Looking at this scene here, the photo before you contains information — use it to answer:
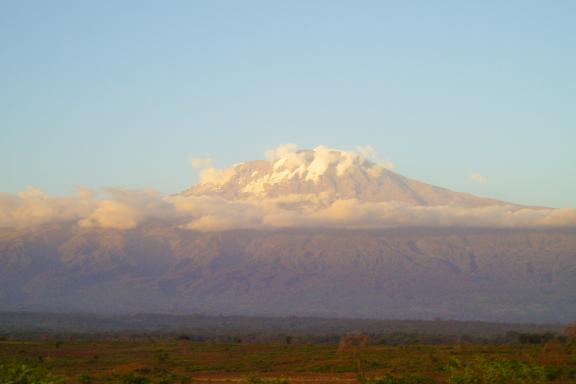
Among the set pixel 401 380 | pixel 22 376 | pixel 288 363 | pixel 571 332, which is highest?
pixel 22 376

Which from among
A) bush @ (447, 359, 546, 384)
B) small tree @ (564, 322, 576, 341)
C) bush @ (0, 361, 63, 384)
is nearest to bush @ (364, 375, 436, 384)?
bush @ (447, 359, 546, 384)

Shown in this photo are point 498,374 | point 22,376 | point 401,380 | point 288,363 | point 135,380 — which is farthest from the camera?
point 288,363

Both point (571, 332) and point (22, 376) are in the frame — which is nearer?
point (22, 376)

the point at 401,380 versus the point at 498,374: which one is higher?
the point at 498,374

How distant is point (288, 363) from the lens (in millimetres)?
47469

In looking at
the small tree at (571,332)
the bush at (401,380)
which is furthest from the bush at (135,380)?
the small tree at (571,332)

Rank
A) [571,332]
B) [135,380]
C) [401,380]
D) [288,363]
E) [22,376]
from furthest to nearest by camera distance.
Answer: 1. [571,332]
2. [288,363]
3. [135,380]
4. [401,380]
5. [22,376]

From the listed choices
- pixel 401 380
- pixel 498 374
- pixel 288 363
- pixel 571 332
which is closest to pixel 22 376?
pixel 401 380

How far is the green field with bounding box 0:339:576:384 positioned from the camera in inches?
1238

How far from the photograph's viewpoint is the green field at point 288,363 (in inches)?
1238

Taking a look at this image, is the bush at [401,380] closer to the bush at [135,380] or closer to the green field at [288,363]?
the green field at [288,363]

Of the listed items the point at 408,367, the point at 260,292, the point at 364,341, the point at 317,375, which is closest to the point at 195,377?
the point at 317,375

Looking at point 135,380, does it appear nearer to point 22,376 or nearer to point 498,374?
point 22,376

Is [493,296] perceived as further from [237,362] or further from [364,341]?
[237,362]
